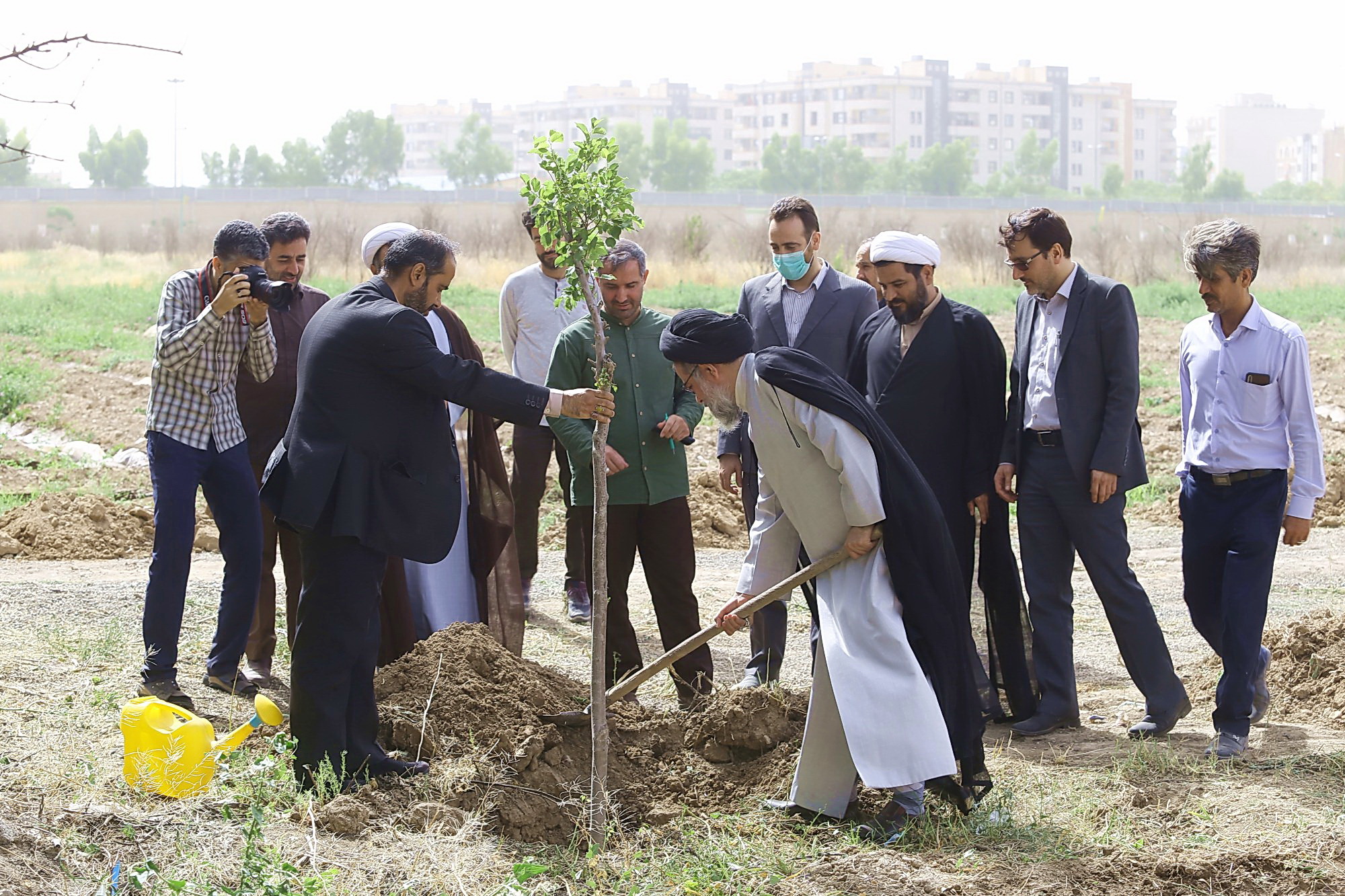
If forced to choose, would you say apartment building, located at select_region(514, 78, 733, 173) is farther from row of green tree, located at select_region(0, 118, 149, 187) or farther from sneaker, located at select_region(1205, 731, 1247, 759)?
sneaker, located at select_region(1205, 731, 1247, 759)

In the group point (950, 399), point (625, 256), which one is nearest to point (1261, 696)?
point (950, 399)

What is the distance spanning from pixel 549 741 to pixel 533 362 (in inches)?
113

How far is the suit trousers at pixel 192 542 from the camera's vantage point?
16.8ft

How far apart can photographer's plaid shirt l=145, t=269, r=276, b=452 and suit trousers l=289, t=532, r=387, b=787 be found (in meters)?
1.09

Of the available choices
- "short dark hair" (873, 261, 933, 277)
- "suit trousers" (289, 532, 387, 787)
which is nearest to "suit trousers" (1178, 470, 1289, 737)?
"short dark hair" (873, 261, 933, 277)

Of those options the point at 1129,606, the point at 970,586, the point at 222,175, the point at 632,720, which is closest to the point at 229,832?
the point at 632,720

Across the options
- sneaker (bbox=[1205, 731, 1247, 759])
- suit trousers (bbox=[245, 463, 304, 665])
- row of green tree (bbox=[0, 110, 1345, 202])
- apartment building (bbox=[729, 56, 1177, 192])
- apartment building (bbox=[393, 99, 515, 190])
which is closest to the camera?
sneaker (bbox=[1205, 731, 1247, 759])

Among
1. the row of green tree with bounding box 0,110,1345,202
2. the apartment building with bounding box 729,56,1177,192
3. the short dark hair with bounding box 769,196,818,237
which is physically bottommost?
the short dark hair with bounding box 769,196,818,237

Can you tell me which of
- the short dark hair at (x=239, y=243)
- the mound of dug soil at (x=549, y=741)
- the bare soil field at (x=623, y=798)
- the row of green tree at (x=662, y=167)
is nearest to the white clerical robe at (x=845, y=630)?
the bare soil field at (x=623, y=798)

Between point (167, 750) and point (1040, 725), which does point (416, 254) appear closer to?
point (167, 750)

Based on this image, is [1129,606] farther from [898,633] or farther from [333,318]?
[333,318]

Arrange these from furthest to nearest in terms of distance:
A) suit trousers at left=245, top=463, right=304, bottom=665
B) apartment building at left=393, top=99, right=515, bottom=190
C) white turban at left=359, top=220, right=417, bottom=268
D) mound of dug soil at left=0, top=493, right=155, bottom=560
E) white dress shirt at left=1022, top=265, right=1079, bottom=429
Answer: apartment building at left=393, top=99, right=515, bottom=190 < mound of dug soil at left=0, top=493, right=155, bottom=560 < suit trousers at left=245, top=463, right=304, bottom=665 < white turban at left=359, top=220, right=417, bottom=268 < white dress shirt at left=1022, top=265, right=1079, bottom=429

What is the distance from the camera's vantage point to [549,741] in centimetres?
462

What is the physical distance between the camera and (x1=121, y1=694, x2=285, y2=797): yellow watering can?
4.22 metres
